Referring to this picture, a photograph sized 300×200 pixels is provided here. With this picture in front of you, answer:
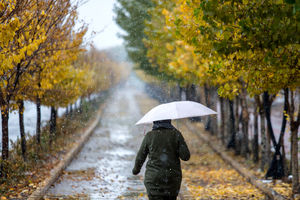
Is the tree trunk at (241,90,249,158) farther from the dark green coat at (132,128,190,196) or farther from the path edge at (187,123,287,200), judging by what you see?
the dark green coat at (132,128,190,196)

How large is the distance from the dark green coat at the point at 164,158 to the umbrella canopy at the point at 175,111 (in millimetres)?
177

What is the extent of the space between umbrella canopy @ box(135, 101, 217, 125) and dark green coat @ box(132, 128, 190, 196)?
18cm

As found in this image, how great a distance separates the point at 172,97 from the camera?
30516mm

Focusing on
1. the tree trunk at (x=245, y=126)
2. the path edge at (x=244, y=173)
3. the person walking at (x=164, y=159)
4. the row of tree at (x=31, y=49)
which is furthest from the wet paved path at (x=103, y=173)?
the tree trunk at (x=245, y=126)

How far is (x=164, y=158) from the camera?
187 inches

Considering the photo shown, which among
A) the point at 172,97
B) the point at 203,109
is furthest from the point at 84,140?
→ the point at 172,97

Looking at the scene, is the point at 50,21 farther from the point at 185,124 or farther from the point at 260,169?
the point at 185,124

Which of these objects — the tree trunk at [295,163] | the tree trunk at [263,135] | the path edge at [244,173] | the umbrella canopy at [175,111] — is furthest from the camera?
the tree trunk at [263,135]

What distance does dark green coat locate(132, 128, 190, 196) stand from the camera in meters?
4.73

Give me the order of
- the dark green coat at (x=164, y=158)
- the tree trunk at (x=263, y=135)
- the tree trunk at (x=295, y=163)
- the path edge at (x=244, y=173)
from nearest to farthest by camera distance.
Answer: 1. the dark green coat at (x=164, y=158)
2. the path edge at (x=244, y=173)
3. the tree trunk at (x=295, y=163)
4. the tree trunk at (x=263, y=135)

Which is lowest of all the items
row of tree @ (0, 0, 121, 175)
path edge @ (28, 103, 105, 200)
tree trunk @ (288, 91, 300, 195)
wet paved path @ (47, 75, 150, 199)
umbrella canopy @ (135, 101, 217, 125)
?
wet paved path @ (47, 75, 150, 199)

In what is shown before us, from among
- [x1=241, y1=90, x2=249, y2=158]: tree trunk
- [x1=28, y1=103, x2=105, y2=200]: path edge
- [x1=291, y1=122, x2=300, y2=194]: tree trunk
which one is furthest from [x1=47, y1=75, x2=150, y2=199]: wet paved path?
[x1=241, y1=90, x2=249, y2=158]: tree trunk

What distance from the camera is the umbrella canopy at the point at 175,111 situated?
4852 millimetres

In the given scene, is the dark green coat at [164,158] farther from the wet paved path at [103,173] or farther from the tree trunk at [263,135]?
the tree trunk at [263,135]
